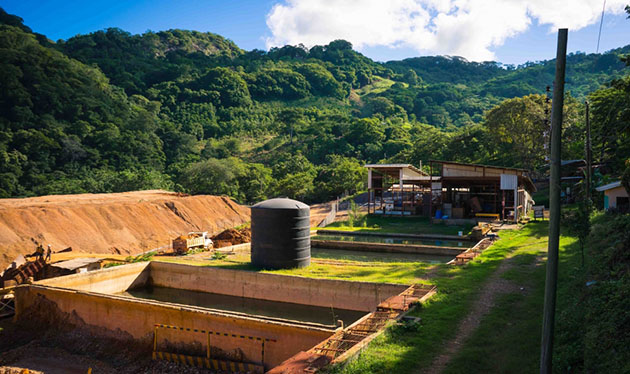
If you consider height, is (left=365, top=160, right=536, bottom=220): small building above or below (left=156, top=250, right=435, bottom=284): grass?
above

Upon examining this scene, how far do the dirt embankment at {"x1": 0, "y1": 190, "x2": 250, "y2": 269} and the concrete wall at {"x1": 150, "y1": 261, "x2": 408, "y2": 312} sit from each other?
23.3ft

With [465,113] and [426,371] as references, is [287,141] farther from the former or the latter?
[426,371]

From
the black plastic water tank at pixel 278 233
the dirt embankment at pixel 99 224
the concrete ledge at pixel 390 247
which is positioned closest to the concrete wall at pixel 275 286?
the black plastic water tank at pixel 278 233

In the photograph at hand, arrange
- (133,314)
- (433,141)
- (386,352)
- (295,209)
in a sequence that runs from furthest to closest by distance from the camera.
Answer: (433,141) → (295,209) → (133,314) → (386,352)

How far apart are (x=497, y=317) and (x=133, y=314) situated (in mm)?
9406

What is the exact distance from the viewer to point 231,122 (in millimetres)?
83000

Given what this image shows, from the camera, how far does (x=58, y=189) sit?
42.7 metres

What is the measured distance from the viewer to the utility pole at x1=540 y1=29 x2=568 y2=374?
16.6ft

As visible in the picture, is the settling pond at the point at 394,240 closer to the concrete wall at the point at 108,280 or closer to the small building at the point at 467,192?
the small building at the point at 467,192

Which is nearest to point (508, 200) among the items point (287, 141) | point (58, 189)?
point (58, 189)

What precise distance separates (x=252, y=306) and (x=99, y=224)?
44.6 ft

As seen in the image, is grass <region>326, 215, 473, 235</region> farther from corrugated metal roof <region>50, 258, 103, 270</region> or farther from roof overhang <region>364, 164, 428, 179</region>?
corrugated metal roof <region>50, 258, 103, 270</region>

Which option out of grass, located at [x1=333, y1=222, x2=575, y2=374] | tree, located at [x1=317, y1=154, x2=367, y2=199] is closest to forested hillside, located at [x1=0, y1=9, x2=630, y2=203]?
tree, located at [x1=317, y1=154, x2=367, y2=199]

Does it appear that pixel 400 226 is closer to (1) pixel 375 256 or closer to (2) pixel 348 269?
(1) pixel 375 256
